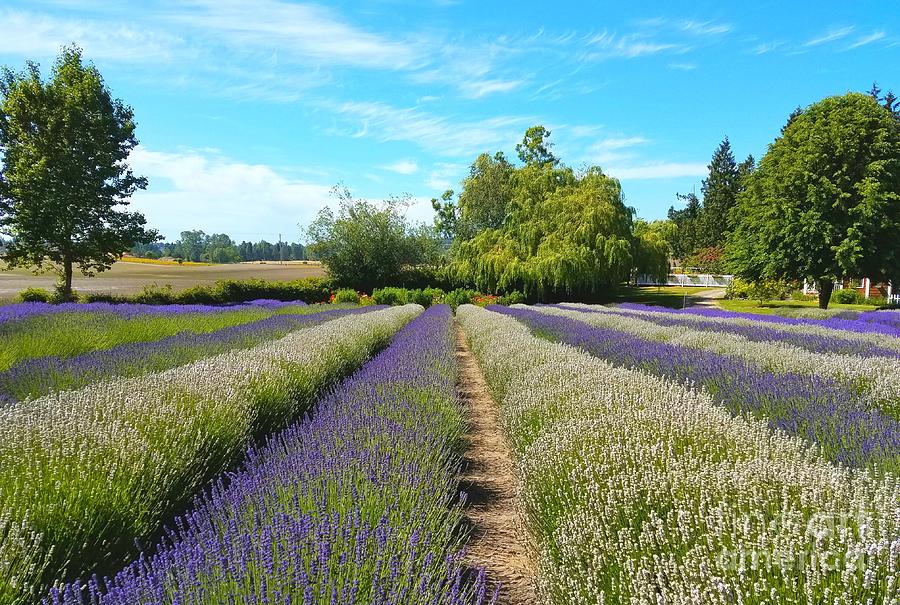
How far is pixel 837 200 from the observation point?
63.4 ft

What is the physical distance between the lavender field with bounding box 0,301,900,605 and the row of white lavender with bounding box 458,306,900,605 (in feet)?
0.05

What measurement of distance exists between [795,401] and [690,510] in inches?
90.9

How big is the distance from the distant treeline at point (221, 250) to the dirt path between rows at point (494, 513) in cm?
A: 8698

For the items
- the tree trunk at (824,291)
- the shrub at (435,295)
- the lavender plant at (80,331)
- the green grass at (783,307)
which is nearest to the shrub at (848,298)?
the green grass at (783,307)

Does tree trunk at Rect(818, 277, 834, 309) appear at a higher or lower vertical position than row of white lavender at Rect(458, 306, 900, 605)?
higher

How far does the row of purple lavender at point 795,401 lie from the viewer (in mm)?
2773

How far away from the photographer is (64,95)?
64.5ft

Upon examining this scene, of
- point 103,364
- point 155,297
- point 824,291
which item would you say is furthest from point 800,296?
point 103,364

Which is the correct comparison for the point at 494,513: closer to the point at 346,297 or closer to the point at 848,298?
the point at 346,297

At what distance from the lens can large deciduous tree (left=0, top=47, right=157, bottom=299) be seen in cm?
1919

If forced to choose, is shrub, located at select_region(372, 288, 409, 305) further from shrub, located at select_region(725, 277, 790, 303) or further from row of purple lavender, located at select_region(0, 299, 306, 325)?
shrub, located at select_region(725, 277, 790, 303)

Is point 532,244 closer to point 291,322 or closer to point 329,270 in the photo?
point 329,270

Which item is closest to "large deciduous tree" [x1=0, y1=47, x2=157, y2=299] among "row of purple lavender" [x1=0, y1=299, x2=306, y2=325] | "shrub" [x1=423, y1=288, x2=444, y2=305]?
"row of purple lavender" [x1=0, y1=299, x2=306, y2=325]

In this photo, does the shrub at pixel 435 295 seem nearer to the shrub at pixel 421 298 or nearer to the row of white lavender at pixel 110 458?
the shrub at pixel 421 298
